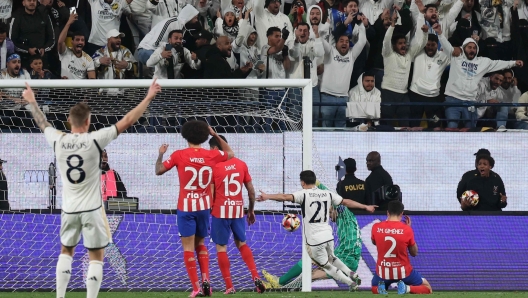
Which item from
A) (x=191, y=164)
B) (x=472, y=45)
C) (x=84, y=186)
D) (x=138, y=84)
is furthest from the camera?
(x=472, y=45)

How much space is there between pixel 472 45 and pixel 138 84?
7.73 meters

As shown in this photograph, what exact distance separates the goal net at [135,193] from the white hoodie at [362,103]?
1.75 meters

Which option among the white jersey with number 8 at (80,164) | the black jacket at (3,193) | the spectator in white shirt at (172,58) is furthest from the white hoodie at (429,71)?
the white jersey with number 8 at (80,164)

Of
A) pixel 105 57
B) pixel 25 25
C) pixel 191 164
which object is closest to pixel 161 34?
pixel 105 57

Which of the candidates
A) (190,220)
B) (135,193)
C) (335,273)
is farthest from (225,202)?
(135,193)

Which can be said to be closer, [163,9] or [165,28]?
[165,28]

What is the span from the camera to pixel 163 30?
16.4 metres

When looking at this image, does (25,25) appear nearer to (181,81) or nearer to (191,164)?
(181,81)

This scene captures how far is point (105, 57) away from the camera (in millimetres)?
16094

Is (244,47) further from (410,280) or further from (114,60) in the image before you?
(410,280)

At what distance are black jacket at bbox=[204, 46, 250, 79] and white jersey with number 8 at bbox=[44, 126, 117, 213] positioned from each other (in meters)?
7.62

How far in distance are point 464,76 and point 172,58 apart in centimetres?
530

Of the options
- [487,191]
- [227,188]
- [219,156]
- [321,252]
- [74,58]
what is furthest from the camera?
[74,58]

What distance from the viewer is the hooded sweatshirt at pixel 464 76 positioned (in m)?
17.5
